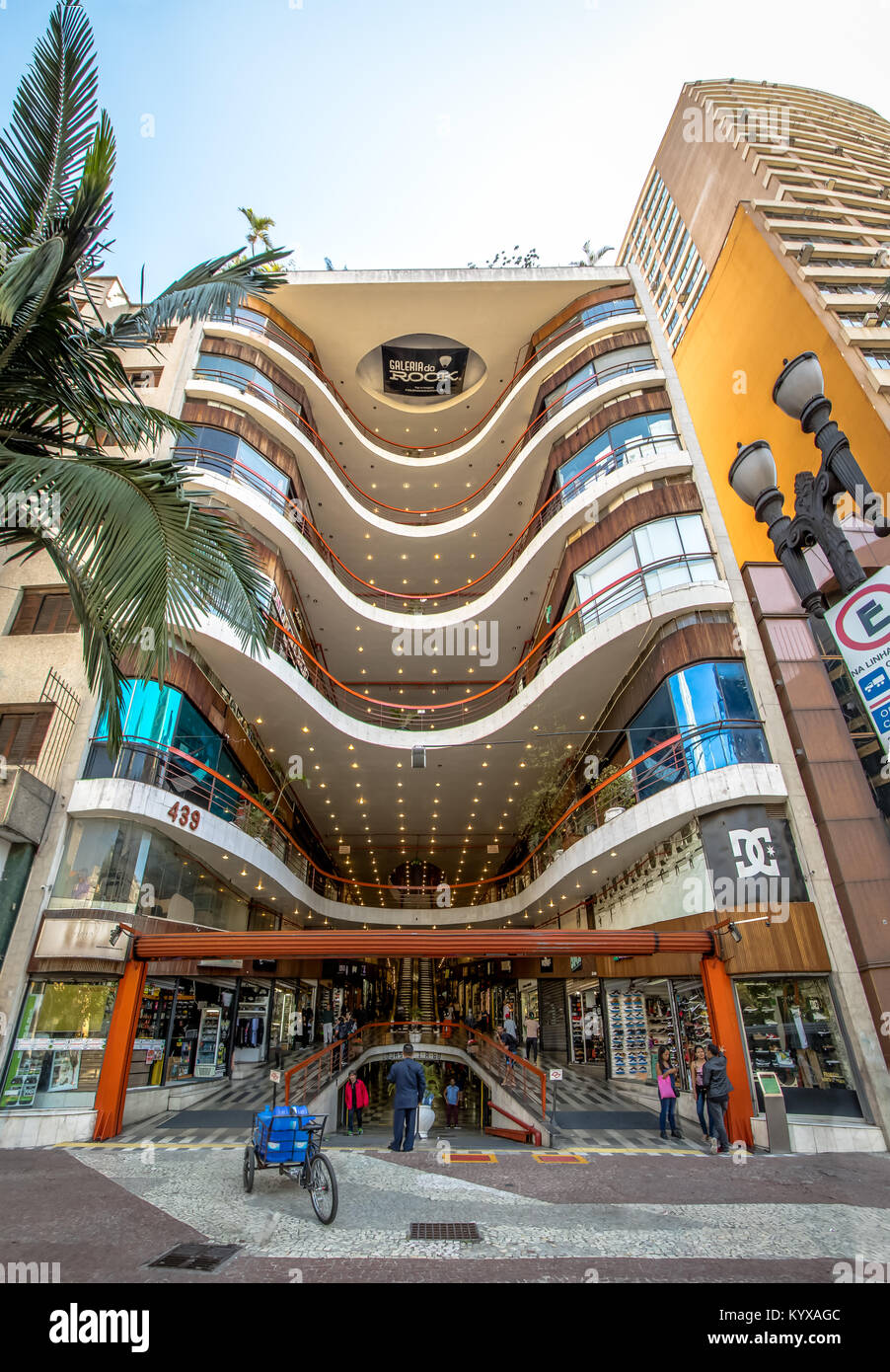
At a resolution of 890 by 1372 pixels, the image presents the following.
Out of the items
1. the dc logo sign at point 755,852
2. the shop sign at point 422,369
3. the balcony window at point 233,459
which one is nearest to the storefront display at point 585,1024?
the dc logo sign at point 755,852

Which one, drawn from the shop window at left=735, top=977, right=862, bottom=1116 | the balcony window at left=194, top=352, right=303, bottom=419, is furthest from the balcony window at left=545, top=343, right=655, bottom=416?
the shop window at left=735, top=977, right=862, bottom=1116

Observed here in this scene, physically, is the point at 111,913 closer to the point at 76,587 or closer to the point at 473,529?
the point at 76,587

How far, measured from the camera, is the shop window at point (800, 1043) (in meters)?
11.7

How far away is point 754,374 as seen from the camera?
3134 centimetres

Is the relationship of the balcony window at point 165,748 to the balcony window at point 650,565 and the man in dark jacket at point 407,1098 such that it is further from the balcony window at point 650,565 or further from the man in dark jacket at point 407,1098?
the balcony window at point 650,565

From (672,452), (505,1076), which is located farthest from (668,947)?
(672,452)

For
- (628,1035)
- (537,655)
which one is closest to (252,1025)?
(628,1035)

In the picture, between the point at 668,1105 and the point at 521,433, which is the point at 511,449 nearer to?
the point at 521,433

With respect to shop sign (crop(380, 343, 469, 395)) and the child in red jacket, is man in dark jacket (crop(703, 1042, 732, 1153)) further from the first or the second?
shop sign (crop(380, 343, 469, 395))

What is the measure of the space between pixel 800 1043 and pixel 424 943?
24.3ft

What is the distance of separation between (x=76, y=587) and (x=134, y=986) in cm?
975

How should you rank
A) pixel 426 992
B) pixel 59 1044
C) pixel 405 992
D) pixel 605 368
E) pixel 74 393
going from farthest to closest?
pixel 426 992 < pixel 405 992 < pixel 605 368 < pixel 59 1044 < pixel 74 393

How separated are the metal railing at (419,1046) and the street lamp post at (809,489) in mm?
10545

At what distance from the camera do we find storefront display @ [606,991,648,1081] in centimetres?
1725
